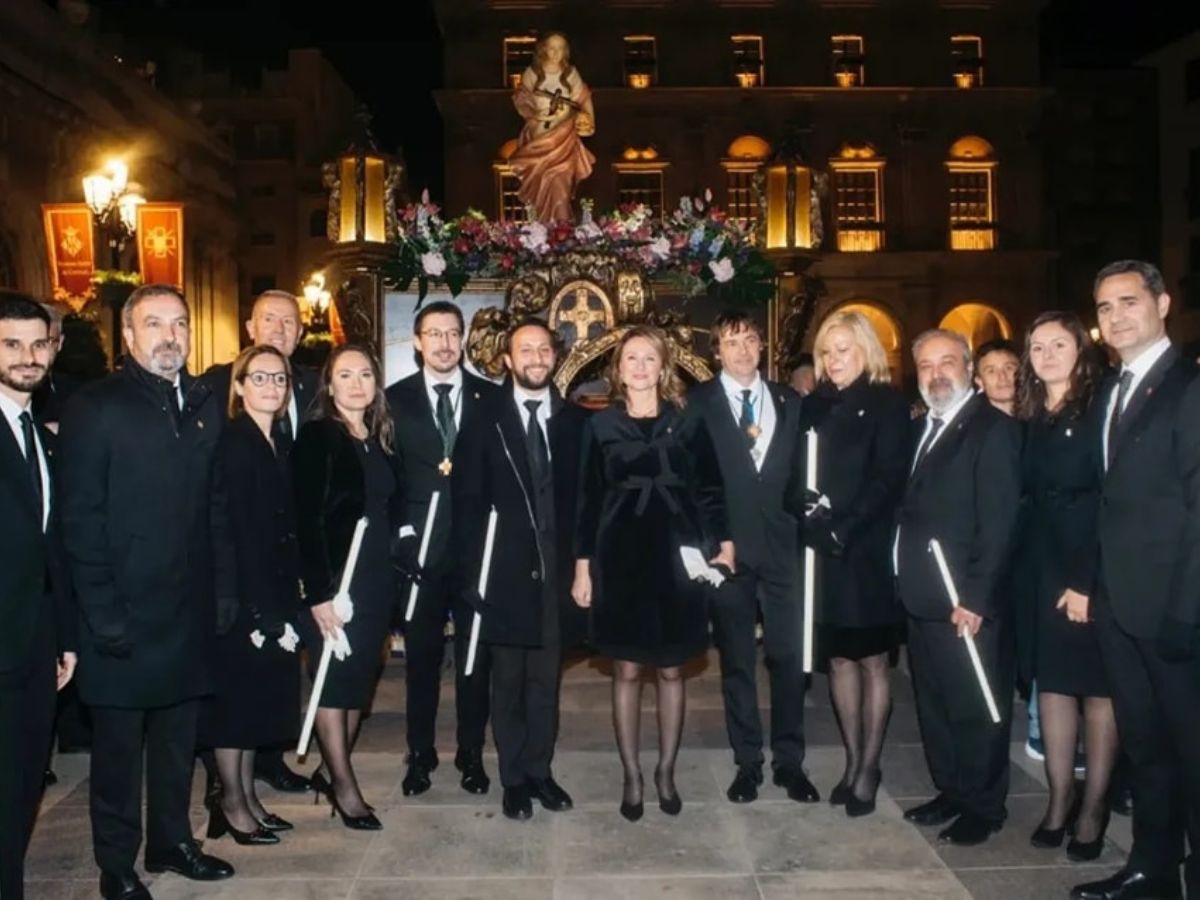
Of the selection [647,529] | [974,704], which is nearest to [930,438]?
[974,704]

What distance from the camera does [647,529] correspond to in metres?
5.18

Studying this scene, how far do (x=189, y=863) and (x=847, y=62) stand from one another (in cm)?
3415

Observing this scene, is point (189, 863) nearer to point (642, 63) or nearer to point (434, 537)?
point (434, 537)

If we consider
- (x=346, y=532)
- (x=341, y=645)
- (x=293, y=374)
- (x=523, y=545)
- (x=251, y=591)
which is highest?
(x=293, y=374)

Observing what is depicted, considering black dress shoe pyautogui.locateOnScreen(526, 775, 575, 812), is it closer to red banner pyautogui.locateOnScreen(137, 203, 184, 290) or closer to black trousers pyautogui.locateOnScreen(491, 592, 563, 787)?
black trousers pyautogui.locateOnScreen(491, 592, 563, 787)

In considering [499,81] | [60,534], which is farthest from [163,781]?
[499,81]

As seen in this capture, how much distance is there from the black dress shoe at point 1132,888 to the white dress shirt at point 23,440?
4.25 m

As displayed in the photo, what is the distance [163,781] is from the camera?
4.54 m

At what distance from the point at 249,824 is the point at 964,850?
320cm

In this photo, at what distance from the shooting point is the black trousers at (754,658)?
5.62m

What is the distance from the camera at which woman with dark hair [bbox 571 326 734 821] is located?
204 inches

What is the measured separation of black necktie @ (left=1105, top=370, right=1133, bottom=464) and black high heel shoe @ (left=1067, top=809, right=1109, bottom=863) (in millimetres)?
1613

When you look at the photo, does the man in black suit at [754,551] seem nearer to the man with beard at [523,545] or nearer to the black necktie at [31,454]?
the man with beard at [523,545]

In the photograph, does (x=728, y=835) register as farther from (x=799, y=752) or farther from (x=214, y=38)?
(x=214, y=38)
